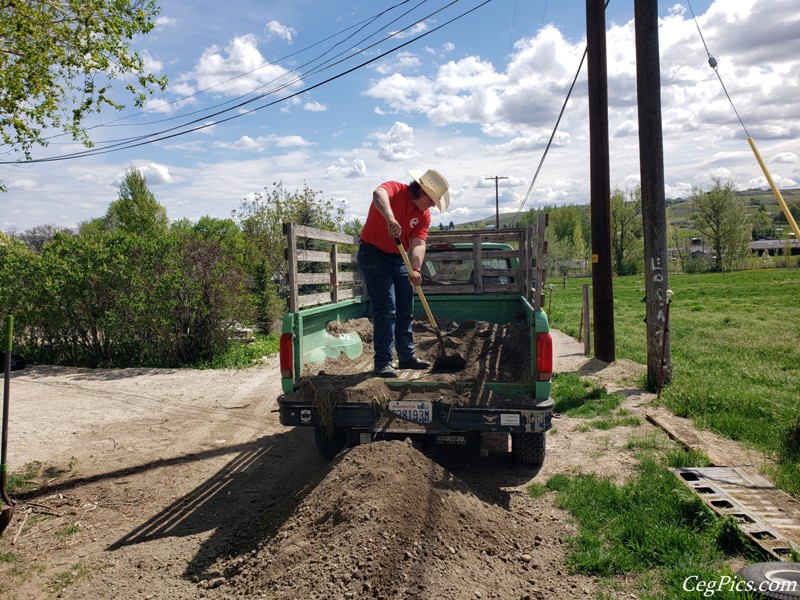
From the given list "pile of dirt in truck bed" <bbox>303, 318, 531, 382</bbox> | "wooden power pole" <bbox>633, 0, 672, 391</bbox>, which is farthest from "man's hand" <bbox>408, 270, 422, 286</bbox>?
"wooden power pole" <bbox>633, 0, 672, 391</bbox>

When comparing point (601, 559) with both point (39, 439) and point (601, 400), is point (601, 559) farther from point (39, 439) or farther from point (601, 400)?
point (39, 439)

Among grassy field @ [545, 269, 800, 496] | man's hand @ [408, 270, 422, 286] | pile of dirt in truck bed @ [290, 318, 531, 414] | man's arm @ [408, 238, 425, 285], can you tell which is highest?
man's arm @ [408, 238, 425, 285]

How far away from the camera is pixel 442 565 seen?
3244 mm

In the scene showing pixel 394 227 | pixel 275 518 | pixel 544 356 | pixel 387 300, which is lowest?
pixel 275 518

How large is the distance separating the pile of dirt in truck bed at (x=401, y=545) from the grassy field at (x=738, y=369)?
2.22 meters

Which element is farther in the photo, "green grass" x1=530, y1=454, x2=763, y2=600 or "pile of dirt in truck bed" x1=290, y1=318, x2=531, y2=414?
"pile of dirt in truck bed" x1=290, y1=318, x2=531, y2=414

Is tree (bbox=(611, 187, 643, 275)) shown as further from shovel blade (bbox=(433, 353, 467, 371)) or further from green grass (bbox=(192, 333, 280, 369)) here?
shovel blade (bbox=(433, 353, 467, 371))

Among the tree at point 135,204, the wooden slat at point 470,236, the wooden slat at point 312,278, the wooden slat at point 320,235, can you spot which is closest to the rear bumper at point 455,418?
the wooden slat at point 312,278

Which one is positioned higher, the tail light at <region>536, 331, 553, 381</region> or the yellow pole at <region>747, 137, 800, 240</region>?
the yellow pole at <region>747, 137, 800, 240</region>

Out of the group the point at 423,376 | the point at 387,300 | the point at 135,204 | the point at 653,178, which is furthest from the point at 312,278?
the point at 135,204

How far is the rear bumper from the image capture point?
4609mm

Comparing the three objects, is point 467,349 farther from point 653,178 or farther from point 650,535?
point 653,178

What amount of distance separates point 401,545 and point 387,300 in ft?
8.60

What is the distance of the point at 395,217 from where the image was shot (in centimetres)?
562
